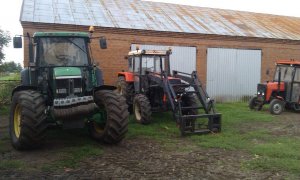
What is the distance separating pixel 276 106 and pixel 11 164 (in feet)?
33.0

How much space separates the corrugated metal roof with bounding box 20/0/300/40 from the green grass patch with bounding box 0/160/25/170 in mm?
9362

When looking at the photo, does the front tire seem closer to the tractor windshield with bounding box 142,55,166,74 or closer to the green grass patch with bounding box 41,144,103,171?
the tractor windshield with bounding box 142,55,166,74

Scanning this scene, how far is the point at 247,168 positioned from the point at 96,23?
37.8ft

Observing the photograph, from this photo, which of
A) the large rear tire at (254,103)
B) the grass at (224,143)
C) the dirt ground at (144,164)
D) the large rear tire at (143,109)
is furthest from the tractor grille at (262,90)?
the dirt ground at (144,164)

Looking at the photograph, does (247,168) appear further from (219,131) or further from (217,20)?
(217,20)

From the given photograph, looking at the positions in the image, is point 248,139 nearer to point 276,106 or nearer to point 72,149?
point 72,149

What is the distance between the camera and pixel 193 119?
9.20 m

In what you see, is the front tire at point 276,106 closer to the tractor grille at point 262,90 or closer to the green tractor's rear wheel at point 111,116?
the tractor grille at point 262,90

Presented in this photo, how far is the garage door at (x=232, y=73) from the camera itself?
18.4 meters

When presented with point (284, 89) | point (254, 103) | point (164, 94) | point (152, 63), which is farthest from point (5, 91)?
point (284, 89)

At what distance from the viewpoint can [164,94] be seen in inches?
427

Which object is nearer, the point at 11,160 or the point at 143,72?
the point at 11,160

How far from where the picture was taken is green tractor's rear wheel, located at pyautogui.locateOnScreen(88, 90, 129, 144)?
24.6 ft

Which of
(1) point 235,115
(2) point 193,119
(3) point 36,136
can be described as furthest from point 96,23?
(3) point 36,136
